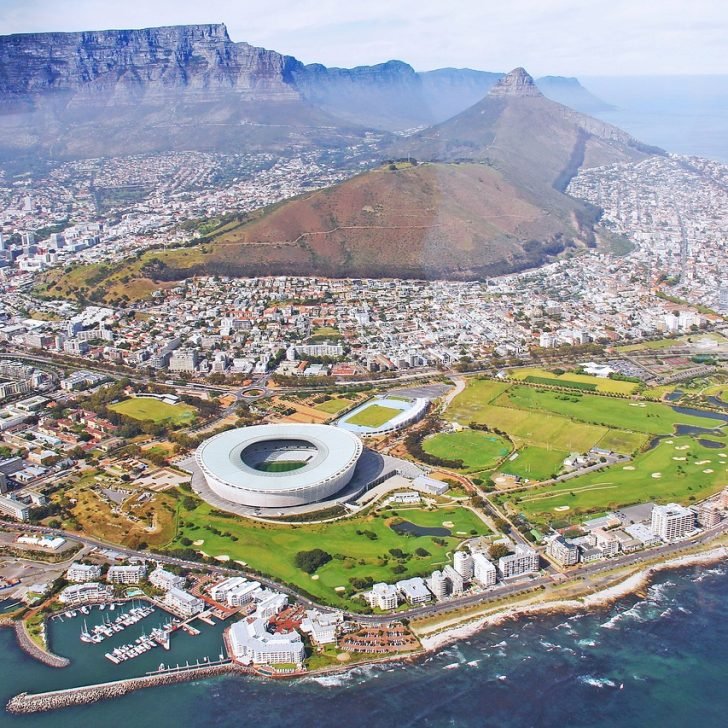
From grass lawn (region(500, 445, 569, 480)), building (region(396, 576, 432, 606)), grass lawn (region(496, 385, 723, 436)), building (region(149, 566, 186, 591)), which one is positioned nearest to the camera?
building (region(396, 576, 432, 606))

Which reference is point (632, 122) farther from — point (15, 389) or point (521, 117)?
point (15, 389)

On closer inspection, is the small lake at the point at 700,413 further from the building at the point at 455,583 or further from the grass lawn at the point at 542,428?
the building at the point at 455,583

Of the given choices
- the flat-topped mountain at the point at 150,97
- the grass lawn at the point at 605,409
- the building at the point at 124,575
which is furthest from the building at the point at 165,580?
the flat-topped mountain at the point at 150,97

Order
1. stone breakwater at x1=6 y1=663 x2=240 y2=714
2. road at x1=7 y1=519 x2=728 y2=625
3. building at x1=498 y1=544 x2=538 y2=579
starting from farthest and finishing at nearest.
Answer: building at x1=498 y1=544 x2=538 y2=579
road at x1=7 y1=519 x2=728 y2=625
stone breakwater at x1=6 y1=663 x2=240 y2=714

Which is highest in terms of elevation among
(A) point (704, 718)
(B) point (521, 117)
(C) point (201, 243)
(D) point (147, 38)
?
(D) point (147, 38)

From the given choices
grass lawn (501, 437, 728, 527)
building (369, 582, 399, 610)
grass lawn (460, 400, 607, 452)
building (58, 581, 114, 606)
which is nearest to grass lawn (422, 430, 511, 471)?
grass lawn (460, 400, 607, 452)

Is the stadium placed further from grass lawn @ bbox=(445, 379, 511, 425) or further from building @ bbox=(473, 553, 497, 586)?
grass lawn @ bbox=(445, 379, 511, 425)

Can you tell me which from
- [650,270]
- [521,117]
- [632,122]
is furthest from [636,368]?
[632,122]
